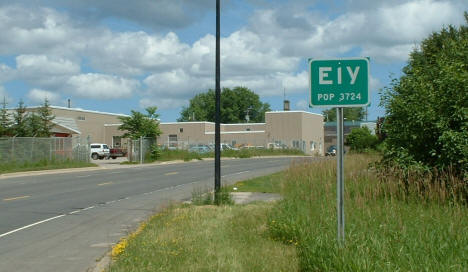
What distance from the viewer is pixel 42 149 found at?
38031mm

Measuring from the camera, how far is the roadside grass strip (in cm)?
751

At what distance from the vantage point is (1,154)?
113ft

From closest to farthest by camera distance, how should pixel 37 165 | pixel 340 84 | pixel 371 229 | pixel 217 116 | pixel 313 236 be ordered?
pixel 340 84
pixel 313 236
pixel 371 229
pixel 217 116
pixel 37 165

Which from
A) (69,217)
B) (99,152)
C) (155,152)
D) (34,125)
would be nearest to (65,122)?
(99,152)

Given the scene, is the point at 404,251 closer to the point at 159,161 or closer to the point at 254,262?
the point at 254,262

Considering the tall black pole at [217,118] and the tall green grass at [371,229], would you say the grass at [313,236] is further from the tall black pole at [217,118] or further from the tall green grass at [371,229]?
the tall black pole at [217,118]

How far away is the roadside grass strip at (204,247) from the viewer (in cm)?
751

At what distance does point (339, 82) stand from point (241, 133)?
8082 cm

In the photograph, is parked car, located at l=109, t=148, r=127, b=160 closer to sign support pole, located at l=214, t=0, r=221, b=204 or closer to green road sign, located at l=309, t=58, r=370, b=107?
sign support pole, located at l=214, t=0, r=221, b=204

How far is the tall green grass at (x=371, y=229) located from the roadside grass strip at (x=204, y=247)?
38 cm

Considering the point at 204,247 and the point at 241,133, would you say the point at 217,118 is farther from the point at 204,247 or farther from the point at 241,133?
the point at 241,133

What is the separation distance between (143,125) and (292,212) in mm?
39856

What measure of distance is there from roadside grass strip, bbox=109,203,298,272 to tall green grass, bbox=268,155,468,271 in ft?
1.25

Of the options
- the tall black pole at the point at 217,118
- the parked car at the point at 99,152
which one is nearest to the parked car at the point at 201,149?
the parked car at the point at 99,152
